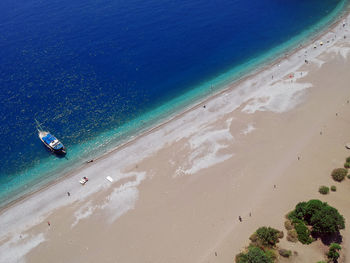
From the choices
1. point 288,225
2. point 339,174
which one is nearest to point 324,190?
point 339,174

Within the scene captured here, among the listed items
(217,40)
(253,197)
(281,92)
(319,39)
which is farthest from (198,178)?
(319,39)

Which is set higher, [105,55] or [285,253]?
[105,55]

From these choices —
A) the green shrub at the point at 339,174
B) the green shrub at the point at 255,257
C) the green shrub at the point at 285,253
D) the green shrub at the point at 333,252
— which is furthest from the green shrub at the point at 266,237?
the green shrub at the point at 339,174

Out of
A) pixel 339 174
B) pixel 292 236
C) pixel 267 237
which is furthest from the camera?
pixel 339 174

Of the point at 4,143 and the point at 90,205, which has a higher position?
the point at 4,143

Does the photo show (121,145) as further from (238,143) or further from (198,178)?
(238,143)

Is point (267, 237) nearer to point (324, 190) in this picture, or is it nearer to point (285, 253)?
point (285, 253)
